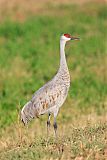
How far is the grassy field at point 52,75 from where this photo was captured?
8711 mm

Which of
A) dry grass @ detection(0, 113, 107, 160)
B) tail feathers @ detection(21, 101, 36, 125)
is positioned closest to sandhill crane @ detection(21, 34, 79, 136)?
tail feathers @ detection(21, 101, 36, 125)

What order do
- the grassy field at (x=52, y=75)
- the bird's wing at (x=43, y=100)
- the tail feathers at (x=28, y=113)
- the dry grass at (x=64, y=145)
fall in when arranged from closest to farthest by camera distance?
the dry grass at (x=64, y=145) → the grassy field at (x=52, y=75) → the bird's wing at (x=43, y=100) → the tail feathers at (x=28, y=113)

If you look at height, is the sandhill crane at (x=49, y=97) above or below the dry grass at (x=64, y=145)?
above

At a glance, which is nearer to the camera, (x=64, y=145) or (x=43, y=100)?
(x=64, y=145)

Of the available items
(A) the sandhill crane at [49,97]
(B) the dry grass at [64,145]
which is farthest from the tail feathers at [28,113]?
(B) the dry grass at [64,145]

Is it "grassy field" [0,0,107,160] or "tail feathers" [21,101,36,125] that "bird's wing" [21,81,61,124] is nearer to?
"tail feathers" [21,101,36,125]

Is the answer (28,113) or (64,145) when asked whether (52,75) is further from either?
(64,145)

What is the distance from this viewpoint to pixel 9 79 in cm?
1872

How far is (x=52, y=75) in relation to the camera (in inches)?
764

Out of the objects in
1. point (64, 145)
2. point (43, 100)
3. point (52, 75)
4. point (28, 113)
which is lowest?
point (64, 145)

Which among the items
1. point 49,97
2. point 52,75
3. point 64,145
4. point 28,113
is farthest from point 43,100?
point 52,75

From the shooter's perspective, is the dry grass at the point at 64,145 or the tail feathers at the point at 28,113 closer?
the dry grass at the point at 64,145

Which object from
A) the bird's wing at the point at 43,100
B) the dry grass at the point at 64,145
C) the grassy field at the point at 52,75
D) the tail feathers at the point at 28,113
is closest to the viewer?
the dry grass at the point at 64,145

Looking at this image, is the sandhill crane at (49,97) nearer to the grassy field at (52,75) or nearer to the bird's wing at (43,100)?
the bird's wing at (43,100)
